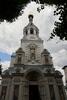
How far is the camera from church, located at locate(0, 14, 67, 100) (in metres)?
22.0

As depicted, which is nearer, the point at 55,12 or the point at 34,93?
the point at 55,12

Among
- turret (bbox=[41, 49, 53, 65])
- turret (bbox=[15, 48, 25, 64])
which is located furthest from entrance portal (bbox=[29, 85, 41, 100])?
turret (bbox=[15, 48, 25, 64])

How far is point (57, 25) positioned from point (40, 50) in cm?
2159

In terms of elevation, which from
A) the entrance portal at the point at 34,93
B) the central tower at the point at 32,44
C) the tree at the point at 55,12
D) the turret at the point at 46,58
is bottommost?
the entrance portal at the point at 34,93

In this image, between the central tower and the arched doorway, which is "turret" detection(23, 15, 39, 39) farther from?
the arched doorway

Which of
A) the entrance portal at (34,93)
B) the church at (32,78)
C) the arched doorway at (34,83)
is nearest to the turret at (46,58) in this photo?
the church at (32,78)

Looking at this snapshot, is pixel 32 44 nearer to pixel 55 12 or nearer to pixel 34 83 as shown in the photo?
pixel 34 83

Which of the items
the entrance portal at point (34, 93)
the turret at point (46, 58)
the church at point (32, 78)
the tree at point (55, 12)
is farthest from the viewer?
the turret at point (46, 58)

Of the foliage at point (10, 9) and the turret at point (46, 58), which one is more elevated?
the turret at point (46, 58)

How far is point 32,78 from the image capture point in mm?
25250

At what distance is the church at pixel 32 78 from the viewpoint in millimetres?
22000

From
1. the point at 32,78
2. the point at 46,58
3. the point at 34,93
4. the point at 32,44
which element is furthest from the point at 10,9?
the point at 32,44

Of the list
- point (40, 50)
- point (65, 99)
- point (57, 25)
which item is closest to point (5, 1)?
point (57, 25)

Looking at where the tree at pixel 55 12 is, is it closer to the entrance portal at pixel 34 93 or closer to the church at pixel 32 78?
the church at pixel 32 78
